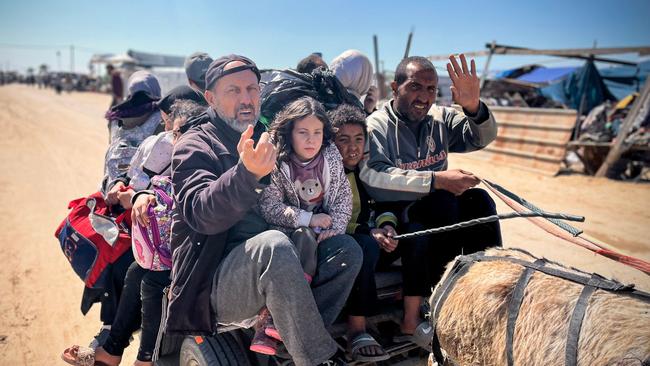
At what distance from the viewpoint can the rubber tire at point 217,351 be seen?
7.31 feet

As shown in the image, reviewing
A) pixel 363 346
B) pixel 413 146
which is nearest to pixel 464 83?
pixel 413 146

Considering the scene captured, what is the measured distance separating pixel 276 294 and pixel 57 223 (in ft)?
20.4

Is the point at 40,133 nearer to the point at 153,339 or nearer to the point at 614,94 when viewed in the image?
the point at 153,339

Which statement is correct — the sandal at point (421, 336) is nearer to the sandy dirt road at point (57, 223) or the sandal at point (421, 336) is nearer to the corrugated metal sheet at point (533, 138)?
the sandy dirt road at point (57, 223)

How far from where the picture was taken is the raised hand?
2.87 metres

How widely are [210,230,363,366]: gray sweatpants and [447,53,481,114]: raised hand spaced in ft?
5.62

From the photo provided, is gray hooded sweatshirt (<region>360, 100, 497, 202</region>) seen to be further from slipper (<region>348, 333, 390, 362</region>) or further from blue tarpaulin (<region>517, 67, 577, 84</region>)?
blue tarpaulin (<region>517, 67, 577, 84</region>)

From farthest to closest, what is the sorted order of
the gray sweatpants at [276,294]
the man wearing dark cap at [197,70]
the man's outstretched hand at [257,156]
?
the man wearing dark cap at [197,70], the gray sweatpants at [276,294], the man's outstretched hand at [257,156]

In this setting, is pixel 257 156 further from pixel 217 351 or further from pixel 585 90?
pixel 585 90

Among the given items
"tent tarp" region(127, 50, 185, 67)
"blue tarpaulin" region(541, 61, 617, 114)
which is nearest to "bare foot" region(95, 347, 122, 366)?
"blue tarpaulin" region(541, 61, 617, 114)

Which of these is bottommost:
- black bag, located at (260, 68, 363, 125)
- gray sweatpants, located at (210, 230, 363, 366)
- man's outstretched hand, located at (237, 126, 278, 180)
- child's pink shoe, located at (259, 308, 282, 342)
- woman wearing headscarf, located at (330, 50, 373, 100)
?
child's pink shoe, located at (259, 308, 282, 342)

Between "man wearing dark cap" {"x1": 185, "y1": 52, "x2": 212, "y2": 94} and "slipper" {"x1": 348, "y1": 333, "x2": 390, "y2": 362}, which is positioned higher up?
"man wearing dark cap" {"x1": 185, "y1": 52, "x2": 212, "y2": 94}

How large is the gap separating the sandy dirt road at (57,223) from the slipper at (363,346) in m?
2.18

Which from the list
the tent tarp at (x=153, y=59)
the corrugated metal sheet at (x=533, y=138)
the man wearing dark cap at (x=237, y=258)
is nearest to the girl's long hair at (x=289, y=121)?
the man wearing dark cap at (x=237, y=258)
